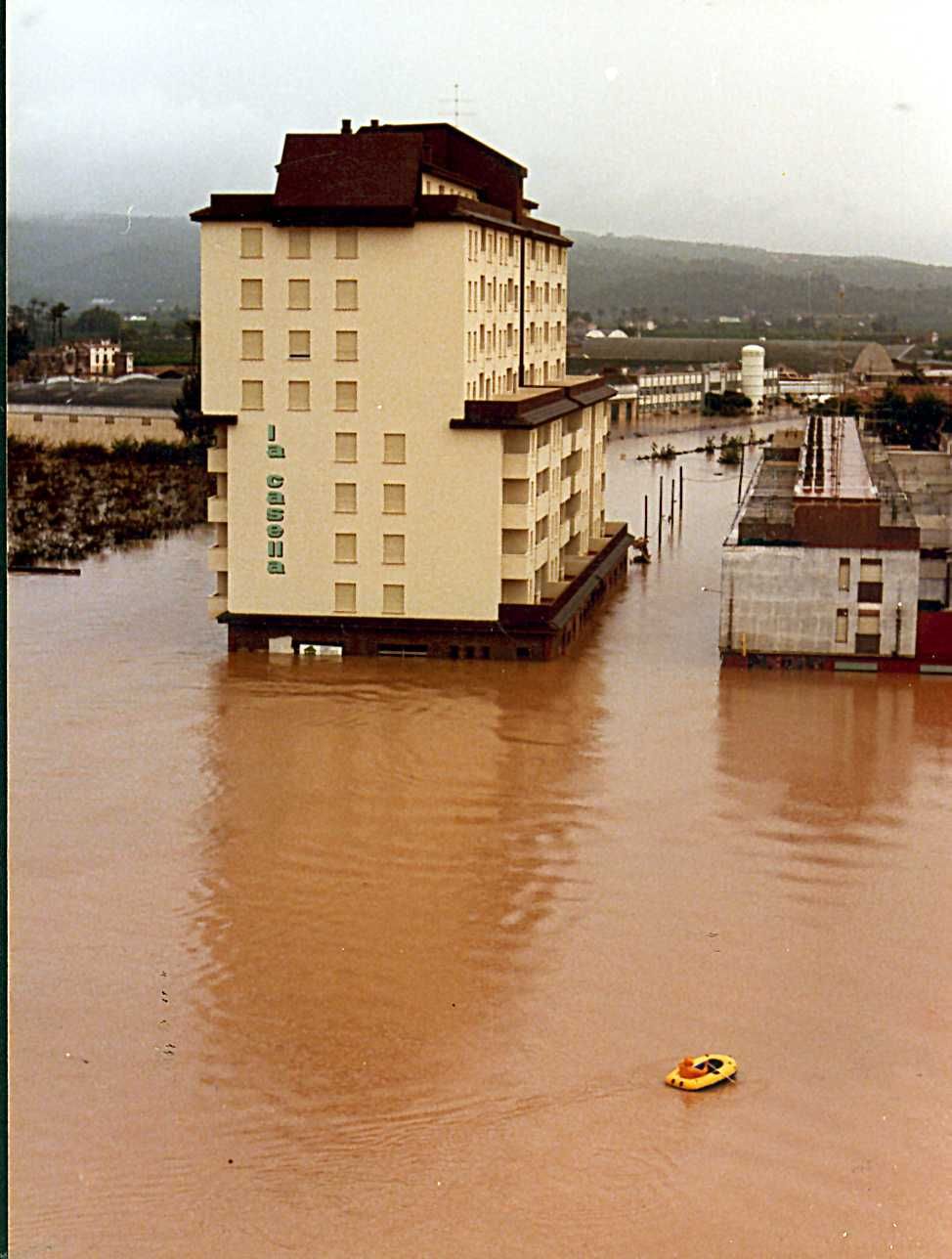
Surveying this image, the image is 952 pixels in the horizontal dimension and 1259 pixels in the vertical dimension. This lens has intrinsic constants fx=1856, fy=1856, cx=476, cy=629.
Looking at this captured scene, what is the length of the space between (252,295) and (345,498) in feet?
5.93

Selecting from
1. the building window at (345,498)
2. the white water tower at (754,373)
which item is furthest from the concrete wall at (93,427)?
the white water tower at (754,373)

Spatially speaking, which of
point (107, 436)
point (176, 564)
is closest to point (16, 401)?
point (107, 436)

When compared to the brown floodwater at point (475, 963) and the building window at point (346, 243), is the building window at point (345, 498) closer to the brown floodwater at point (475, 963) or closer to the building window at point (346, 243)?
the brown floodwater at point (475, 963)

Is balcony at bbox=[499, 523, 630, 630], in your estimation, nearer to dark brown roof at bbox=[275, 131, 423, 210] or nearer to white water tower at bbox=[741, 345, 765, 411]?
dark brown roof at bbox=[275, 131, 423, 210]

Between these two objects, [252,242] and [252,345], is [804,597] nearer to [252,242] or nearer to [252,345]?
[252,345]

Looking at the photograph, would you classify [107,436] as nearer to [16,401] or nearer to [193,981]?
[16,401]

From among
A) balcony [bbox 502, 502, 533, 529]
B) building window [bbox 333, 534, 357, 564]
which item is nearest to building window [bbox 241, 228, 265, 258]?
building window [bbox 333, 534, 357, 564]

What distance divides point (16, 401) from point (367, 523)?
3146 cm

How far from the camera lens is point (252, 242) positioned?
15.1m

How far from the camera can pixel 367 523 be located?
15242 millimetres

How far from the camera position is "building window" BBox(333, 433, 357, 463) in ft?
49.9

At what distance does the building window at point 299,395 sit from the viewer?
1520 cm

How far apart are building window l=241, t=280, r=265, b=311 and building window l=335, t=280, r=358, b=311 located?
2.09ft

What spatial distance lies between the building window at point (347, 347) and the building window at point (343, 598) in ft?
6.03
